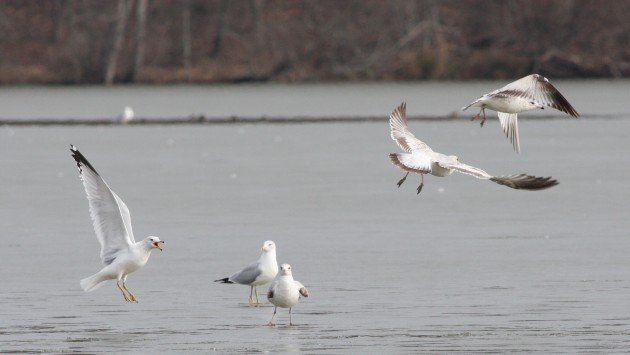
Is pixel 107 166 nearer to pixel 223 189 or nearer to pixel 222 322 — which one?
pixel 223 189

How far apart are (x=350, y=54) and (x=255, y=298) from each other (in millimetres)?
49860

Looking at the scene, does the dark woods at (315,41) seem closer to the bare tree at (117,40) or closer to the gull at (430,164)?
the bare tree at (117,40)

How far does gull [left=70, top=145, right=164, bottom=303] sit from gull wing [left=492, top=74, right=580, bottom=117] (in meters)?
2.69

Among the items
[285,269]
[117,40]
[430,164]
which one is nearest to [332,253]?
[285,269]

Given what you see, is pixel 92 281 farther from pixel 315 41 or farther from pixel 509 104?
pixel 315 41

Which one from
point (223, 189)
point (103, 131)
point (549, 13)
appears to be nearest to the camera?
point (223, 189)

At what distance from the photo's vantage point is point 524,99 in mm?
10727

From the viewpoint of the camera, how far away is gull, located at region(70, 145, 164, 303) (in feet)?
35.3

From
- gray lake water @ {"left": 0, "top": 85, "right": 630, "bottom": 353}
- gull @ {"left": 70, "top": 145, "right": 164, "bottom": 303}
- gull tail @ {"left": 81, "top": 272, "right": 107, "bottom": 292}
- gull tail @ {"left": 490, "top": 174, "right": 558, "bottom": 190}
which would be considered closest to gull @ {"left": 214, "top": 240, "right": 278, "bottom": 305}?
gray lake water @ {"left": 0, "top": 85, "right": 630, "bottom": 353}

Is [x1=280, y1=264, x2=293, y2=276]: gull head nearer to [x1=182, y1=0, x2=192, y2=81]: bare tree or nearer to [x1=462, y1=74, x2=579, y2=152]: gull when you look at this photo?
[x1=462, y1=74, x2=579, y2=152]: gull

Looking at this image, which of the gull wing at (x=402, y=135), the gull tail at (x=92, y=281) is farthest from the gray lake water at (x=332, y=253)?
the gull wing at (x=402, y=135)

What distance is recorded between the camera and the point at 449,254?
1334 centimetres

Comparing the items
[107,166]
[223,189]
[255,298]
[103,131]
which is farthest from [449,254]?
[103,131]

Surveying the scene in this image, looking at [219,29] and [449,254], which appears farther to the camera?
[219,29]
